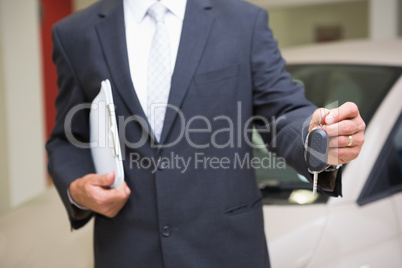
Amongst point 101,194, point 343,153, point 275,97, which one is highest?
point 275,97

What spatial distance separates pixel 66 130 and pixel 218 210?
49 cm

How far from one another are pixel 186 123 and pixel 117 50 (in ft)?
0.87

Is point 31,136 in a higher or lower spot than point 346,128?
lower

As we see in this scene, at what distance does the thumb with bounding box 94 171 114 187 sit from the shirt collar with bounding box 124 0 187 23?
41 cm

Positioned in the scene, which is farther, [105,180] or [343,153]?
[105,180]

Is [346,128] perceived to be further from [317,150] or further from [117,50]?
[117,50]

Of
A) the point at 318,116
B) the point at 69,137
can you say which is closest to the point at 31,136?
the point at 69,137

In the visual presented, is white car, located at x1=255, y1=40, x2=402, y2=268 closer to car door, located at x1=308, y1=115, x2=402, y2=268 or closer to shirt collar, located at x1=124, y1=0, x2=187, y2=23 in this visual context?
car door, located at x1=308, y1=115, x2=402, y2=268

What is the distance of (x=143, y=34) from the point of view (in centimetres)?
153

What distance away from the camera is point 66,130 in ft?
5.34

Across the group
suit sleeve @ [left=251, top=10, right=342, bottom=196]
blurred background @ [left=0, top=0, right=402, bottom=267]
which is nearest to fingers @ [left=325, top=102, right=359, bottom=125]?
suit sleeve @ [left=251, top=10, right=342, bottom=196]

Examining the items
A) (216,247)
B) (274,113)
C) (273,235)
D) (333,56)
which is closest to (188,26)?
(274,113)

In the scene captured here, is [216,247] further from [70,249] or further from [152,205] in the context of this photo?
[70,249]

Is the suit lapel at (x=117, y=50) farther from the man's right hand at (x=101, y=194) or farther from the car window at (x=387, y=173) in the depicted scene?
the car window at (x=387, y=173)
